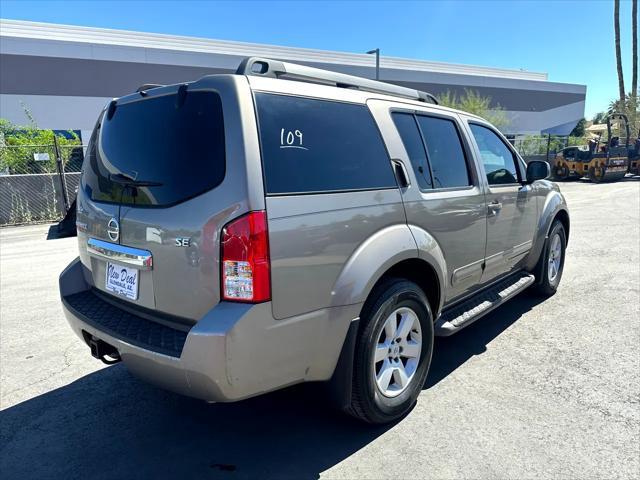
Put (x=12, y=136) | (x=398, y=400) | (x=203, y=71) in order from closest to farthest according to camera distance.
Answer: (x=398, y=400) < (x=12, y=136) < (x=203, y=71)

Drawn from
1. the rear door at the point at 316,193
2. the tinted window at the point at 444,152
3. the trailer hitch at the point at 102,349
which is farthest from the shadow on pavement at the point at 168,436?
the tinted window at the point at 444,152

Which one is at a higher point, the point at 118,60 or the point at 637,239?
the point at 118,60

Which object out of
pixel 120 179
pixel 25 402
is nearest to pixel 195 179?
pixel 120 179

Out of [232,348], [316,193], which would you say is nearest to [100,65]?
[316,193]

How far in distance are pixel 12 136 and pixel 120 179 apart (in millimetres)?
14244

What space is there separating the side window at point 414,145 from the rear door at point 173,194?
1283 millimetres

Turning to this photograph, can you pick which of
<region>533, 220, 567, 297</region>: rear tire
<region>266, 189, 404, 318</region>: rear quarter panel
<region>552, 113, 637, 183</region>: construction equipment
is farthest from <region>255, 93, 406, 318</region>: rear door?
<region>552, 113, 637, 183</region>: construction equipment

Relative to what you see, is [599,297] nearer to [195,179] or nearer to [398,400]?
[398,400]

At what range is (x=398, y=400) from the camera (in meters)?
2.88

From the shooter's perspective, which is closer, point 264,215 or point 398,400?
point 264,215

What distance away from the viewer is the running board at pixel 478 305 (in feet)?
10.9

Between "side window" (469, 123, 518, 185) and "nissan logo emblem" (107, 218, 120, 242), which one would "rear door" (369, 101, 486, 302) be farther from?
"nissan logo emblem" (107, 218, 120, 242)

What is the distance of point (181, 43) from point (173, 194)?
136 ft

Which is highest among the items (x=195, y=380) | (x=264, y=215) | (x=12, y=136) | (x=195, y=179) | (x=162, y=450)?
(x=12, y=136)
